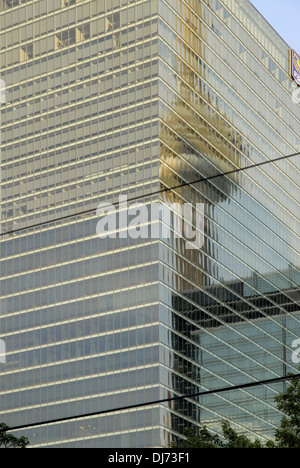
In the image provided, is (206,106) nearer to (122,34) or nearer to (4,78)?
(122,34)

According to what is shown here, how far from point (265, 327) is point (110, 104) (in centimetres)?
4792

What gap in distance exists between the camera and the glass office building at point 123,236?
16738cm

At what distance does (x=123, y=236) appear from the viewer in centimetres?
17112

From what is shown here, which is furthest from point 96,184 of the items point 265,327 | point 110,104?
point 265,327

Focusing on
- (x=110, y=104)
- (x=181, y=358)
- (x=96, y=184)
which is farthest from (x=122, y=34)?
(x=181, y=358)

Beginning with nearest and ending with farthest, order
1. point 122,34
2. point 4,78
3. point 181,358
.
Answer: point 181,358 < point 122,34 < point 4,78

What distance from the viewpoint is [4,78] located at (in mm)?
193875

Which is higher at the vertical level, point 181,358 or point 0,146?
point 0,146

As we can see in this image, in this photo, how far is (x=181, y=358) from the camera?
16888 cm

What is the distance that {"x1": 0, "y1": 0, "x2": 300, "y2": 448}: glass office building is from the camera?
167 metres

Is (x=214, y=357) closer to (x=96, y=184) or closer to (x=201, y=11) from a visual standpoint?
(x=96, y=184)

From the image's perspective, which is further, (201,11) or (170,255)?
(201,11)

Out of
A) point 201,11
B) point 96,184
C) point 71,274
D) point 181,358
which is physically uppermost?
point 201,11

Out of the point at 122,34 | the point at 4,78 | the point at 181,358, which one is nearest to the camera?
the point at 181,358
